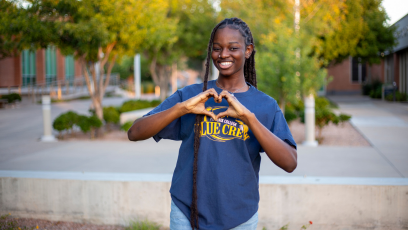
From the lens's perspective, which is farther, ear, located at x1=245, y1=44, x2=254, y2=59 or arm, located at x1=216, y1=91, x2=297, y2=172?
ear, located at x1=245, y1=44, x2=254, y2=59

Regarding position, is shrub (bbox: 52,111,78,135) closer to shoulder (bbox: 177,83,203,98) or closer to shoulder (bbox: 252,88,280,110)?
shoulder (bbox: 177,83,203,98)

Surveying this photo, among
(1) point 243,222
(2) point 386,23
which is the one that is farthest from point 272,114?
(2) point 386,23

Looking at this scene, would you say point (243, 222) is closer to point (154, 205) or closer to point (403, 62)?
point (154, 205)

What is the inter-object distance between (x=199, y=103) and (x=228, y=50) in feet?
1.00

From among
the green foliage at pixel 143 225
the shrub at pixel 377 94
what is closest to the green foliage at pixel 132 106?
the green foliage at pixel 143 225

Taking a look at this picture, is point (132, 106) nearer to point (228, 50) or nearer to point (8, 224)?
point (8, 224)

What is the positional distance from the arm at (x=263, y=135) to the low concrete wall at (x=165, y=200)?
2169 millimetres

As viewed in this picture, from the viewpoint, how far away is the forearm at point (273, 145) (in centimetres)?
165

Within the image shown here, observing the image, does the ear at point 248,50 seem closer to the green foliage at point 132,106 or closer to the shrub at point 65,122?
the shrub at point 65,122

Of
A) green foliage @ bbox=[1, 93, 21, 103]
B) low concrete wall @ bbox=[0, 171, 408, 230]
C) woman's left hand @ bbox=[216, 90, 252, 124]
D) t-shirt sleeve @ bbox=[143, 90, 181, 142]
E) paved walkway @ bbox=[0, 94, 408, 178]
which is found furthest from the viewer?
green foliage @ bbox=[1, 93, 21, 103]

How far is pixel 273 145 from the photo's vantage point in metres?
1.69

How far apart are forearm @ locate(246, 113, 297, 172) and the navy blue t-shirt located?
0.23 feet

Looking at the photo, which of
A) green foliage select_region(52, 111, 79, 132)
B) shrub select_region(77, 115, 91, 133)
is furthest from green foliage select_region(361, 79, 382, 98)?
green foliage select_region(52, 111, 79, 132)

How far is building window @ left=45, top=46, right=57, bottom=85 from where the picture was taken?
94.1 feet
